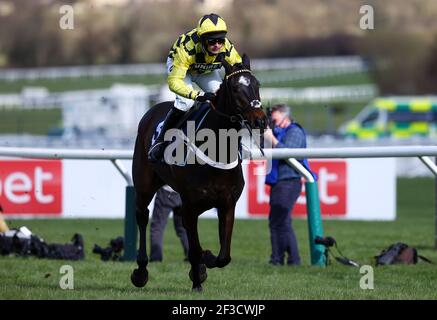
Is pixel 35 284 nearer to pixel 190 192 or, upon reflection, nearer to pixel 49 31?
pixel 190 192

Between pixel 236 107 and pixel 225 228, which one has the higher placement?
pixel 236 107

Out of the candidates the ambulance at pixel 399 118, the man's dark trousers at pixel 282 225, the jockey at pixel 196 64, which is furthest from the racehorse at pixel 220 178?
the ambulance at pixel 399 118

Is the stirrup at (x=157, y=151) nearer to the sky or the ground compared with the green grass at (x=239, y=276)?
nearer to the sky

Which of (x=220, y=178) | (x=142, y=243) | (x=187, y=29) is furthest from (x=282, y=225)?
(x=187, y=29)

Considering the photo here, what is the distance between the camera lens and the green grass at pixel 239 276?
7637mm

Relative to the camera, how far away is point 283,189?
10586 millimetres

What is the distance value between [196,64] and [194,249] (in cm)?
146

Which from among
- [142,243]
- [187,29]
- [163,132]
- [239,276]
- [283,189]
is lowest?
[239,276]

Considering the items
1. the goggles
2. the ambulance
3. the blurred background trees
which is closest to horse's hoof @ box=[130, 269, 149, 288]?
the goggles

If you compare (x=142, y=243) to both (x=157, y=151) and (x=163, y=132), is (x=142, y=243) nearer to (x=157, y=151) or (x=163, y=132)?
(x=157, y=151)

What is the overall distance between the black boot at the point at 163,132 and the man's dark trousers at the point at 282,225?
2419 millimetres

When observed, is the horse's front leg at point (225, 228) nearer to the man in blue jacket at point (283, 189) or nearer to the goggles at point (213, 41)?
the goggles at point (213, 41)

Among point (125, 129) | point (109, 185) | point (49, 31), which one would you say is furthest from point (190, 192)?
point (125, 129)

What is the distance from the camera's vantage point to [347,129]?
111 ft
